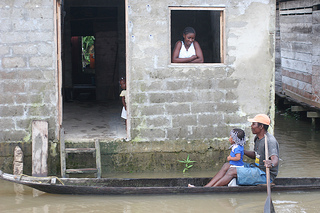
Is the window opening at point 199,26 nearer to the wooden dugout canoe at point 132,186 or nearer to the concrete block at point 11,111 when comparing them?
the concrete block at point 11,111

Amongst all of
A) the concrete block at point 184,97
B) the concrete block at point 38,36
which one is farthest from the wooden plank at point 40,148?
the concrete block at point 184,97

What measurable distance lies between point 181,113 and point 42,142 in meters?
2.42

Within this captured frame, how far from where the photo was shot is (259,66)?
8867 millimetres

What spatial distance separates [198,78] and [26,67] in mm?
2933

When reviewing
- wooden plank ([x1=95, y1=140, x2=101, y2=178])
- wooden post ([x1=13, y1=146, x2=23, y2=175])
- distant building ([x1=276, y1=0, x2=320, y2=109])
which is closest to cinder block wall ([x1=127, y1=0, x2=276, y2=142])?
wooden plank ([x1=95, y1=140, x2=101, y2=178])

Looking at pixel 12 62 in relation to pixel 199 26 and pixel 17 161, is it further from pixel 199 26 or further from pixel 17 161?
pixel 199 26

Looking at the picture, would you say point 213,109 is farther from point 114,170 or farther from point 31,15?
point 31,15

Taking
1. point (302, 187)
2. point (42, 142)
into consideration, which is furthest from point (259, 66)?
point (42, 142)

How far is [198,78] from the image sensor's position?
8688mm

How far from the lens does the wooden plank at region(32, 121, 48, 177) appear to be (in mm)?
8148

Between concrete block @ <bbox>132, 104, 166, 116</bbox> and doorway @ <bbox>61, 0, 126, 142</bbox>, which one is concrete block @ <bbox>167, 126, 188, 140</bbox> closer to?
concrete block @ <bbox>132, 104, 166, 116</bbox>

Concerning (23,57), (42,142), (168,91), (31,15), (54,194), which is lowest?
(54,194)

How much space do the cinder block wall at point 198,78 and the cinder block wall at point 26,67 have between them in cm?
134

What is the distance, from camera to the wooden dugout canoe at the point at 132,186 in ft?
23.8
